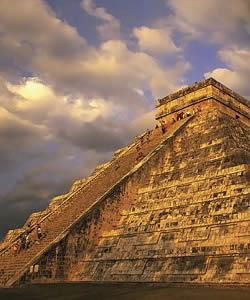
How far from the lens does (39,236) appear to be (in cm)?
1766

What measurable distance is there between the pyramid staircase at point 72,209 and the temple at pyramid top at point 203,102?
59.9 inches

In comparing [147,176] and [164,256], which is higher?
[147,176]

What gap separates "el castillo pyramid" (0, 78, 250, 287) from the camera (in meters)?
11.8

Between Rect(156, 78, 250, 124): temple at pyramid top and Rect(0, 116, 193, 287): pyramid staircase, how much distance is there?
152cm

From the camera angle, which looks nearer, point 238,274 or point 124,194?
point 238,274

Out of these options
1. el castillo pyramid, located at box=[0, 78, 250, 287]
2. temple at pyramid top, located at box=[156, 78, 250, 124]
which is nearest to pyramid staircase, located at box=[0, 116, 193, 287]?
el castillo pyramid, located at box=[0, 78, 250, 287]

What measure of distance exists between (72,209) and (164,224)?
263 inches

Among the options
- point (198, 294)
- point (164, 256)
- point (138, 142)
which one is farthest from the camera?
point (138, 142)

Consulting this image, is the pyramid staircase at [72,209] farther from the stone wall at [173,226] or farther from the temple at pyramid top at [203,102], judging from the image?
the temple at pyramid top at [203,102]

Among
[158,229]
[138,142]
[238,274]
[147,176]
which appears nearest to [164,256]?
[158,229]

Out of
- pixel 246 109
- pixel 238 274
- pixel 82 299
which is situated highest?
pixel 246 109

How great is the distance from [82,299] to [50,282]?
439 centimetres

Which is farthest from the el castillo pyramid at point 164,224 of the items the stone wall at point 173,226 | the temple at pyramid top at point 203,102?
the temple at pyramid top at point 203,102

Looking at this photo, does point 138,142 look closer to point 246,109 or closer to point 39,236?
point 246,109
